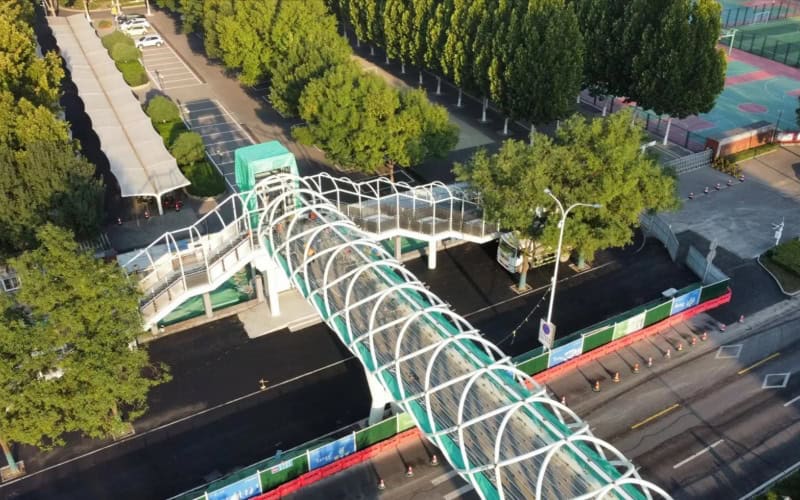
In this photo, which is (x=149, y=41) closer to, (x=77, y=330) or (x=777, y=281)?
(x=77, y=330)

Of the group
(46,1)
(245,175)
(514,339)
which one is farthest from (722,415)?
(46,1)

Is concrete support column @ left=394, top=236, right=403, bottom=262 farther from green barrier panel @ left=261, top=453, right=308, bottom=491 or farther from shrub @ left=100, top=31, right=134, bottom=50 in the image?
shrub @ left=100, top=31, right=134, bottom=50

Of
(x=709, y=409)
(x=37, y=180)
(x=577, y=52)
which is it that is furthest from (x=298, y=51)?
(x=709, y=409)

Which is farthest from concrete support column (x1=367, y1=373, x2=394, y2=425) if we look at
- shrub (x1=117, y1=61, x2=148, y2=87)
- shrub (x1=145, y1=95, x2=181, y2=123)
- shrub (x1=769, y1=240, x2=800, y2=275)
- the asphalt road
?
shrub (x1=117, y1=61, x2=148, y2=87)

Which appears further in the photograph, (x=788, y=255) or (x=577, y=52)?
(x=577, y=52)

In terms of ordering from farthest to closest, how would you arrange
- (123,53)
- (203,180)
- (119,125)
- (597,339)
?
1. (123,53)
2. (119,125)
3. (203,180)
4. (597,339)

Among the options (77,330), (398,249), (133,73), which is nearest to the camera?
(77,330)

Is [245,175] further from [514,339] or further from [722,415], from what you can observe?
[722,415]
